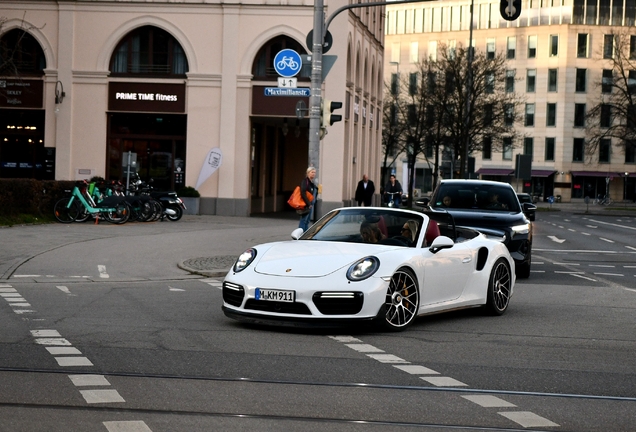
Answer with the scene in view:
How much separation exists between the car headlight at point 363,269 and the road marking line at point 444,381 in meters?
2.46

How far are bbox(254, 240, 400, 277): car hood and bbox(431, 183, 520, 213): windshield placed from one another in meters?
9.13

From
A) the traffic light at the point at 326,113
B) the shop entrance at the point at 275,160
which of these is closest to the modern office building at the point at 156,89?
the shop entrance at the point at 275,160

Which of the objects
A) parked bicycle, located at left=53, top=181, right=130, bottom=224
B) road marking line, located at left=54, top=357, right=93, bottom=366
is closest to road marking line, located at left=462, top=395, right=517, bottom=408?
road marking line, located at left=54, top=357, right=93, bottom=366

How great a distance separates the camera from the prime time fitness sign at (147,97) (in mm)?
41469

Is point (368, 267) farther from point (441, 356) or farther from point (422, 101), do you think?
point (422, 101)

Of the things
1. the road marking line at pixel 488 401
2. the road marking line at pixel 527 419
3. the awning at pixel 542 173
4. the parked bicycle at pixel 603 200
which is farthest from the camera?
the awning at pixel 542 173

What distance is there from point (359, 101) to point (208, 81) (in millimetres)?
10002

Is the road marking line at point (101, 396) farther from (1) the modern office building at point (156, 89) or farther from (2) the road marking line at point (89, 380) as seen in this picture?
(1) the modern office building at point (156, 89)

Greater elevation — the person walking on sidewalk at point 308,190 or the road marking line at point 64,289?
the person walking on sidewalk at point 308,190

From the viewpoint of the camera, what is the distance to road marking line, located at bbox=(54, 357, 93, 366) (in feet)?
28.0

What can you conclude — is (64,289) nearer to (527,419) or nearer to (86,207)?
(527,419)

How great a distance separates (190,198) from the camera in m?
40.6

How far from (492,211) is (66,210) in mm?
14707

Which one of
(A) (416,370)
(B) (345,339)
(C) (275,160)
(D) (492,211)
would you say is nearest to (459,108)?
(C) (275,160)
